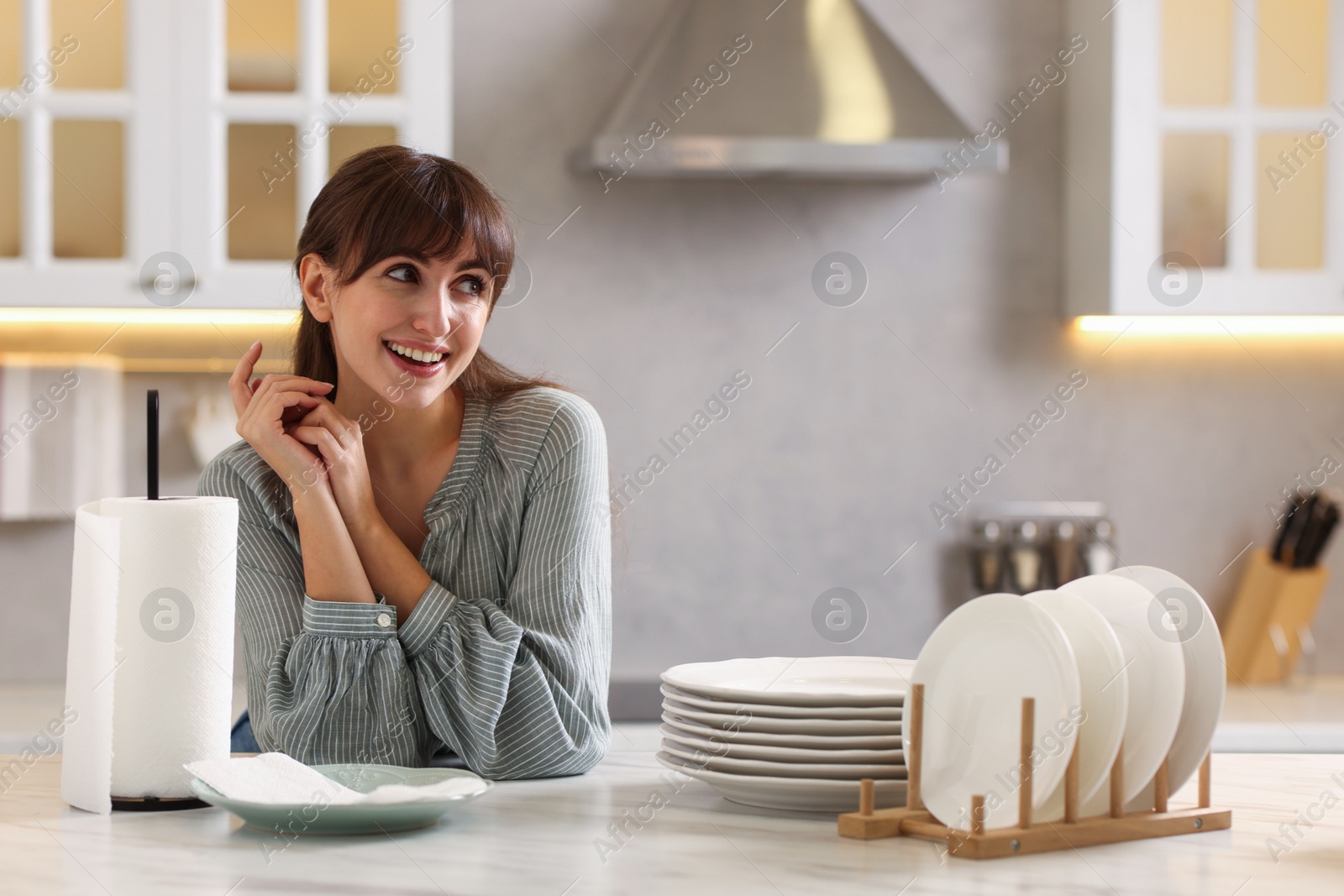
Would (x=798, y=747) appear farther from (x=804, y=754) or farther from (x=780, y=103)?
(x=780, y=103)

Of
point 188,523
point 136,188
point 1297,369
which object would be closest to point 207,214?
point 136,188

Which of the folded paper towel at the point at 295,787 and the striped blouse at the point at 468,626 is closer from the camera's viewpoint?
the folded paper towel at the point at 295,787

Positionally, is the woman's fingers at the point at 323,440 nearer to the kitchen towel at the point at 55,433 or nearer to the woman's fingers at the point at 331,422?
the woman's fingers at the point at 331,422

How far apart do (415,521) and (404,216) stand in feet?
1.18

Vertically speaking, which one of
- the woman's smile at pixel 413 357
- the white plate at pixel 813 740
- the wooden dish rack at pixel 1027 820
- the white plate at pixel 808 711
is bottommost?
A: the wooden dish rack at pixel 1027 820

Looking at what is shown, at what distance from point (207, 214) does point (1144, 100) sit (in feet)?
6.09

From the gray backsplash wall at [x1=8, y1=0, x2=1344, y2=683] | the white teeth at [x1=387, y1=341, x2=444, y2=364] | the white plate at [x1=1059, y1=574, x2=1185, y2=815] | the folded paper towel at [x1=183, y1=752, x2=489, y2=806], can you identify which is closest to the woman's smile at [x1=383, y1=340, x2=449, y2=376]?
the white teeth at [x1=387, y1=341, x2=444, y2=364]

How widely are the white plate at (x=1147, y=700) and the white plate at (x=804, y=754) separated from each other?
0.15 m

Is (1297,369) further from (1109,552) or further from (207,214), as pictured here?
(207,214)

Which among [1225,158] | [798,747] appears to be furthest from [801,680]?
[1225,158]

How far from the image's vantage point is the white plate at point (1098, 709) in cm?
91

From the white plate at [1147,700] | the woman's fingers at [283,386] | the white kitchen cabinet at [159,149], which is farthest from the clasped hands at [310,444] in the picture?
the white kitchen cabinet at [159,149]

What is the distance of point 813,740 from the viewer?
98 cm

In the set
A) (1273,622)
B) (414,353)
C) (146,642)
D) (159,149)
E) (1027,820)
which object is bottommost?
(1273,622)
